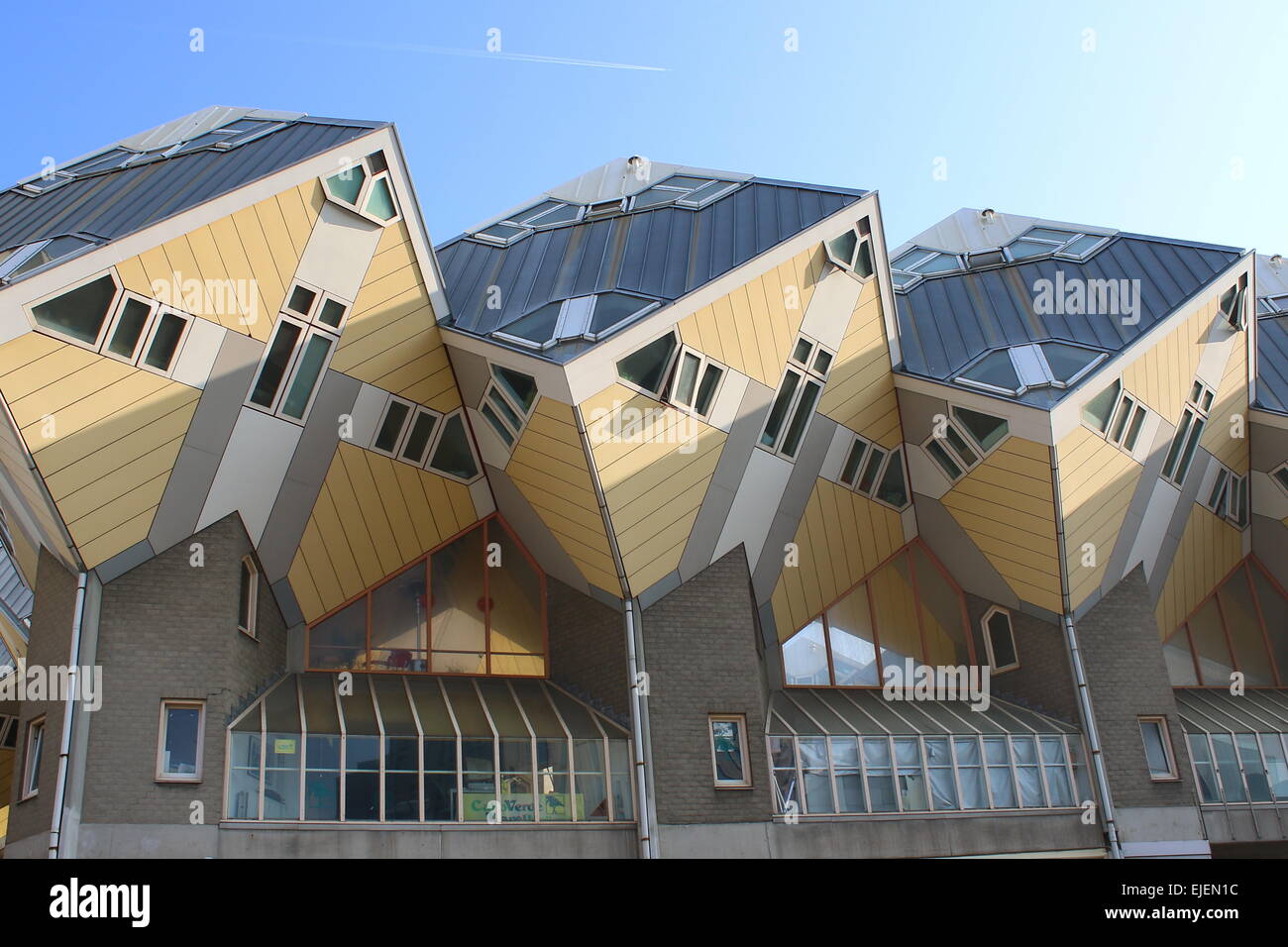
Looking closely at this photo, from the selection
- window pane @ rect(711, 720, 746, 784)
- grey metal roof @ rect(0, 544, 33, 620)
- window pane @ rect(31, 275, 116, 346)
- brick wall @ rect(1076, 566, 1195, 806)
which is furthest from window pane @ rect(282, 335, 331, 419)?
brick wall @ rect(1076, 566, 1195, 806)

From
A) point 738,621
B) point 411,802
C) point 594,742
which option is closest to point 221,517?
point 411,802

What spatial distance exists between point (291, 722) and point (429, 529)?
4.73 m

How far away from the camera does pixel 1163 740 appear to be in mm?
21094

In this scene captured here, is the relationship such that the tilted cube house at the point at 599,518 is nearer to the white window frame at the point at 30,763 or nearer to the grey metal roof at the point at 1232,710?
the white window frame at the point at 30,763

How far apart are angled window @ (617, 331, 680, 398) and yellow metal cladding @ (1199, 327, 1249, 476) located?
1195 cm

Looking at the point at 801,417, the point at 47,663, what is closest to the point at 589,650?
the point at 801,417

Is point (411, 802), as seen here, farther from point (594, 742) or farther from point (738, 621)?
point (738, 621)

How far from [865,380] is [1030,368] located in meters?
2.99

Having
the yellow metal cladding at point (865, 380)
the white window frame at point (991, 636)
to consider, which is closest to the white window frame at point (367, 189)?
the yellow metal cladding at point (865, 380)

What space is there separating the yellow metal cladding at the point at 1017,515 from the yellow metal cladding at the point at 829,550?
1581 mm

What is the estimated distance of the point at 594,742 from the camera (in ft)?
61.9

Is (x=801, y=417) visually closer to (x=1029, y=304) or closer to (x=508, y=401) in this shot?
(x=508, y=401)

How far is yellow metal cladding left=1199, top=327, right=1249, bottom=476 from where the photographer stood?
891 inches

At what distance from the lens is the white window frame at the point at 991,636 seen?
22.4 meters
